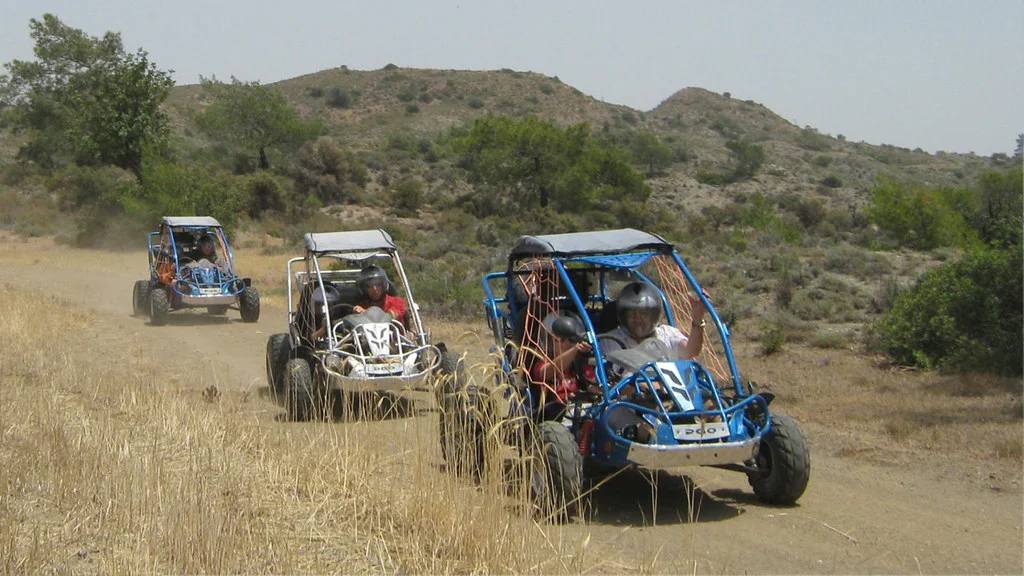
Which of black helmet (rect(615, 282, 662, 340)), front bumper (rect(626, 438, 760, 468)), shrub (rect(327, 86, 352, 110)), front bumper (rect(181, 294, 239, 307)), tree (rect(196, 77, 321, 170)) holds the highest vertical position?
shrub (rect(327, 86, 352, 110))

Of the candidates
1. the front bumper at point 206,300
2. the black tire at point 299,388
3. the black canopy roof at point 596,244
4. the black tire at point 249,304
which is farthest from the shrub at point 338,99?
the black canopy roof at point 596,244

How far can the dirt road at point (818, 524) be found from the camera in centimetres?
582

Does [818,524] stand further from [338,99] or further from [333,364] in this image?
[338,99]

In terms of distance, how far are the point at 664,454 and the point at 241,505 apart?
97.8 inches

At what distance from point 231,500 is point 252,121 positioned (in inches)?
1900

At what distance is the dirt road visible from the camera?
19.1 feet

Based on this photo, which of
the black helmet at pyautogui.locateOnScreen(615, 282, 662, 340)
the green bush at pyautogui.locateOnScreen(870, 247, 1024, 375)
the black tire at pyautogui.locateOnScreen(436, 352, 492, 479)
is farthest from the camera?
the green bush at pyautogui.locateOnScreen(870, 247, 1024, 375)

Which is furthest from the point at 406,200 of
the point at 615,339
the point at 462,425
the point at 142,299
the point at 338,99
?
the point at 462,425

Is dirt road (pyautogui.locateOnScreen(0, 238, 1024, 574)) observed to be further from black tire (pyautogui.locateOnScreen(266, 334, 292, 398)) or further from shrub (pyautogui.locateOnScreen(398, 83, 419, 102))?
shrub (pyautogui.locateOnScreen(398, 83, 419, 102))

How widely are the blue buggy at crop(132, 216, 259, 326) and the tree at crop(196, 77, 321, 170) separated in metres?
32.2

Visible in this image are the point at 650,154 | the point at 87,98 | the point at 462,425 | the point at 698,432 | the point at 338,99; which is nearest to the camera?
the point at 462,425

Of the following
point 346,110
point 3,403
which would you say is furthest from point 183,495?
point 346,110

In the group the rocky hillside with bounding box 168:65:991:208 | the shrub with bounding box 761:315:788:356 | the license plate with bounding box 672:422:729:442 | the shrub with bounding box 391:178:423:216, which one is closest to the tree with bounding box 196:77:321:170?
the shrub with bounding box 391:178:423:216

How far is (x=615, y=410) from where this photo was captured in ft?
22.2
